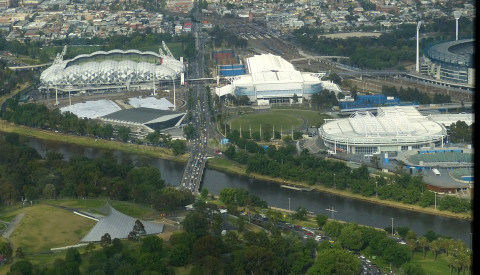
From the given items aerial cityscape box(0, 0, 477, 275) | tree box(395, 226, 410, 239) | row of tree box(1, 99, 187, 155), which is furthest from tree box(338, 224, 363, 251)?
row of tree box(1, 99, 187, 155)

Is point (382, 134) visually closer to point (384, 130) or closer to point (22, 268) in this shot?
point (384, 130)

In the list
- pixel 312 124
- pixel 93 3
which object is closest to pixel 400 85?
pixel 312 124

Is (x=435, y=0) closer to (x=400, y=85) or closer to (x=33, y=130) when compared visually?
(x=400, y=85)

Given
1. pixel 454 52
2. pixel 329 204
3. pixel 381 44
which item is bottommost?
pixel 329 204

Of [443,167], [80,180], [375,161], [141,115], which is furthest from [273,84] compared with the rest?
[80,180]

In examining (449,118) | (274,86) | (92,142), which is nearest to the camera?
(449,118)
